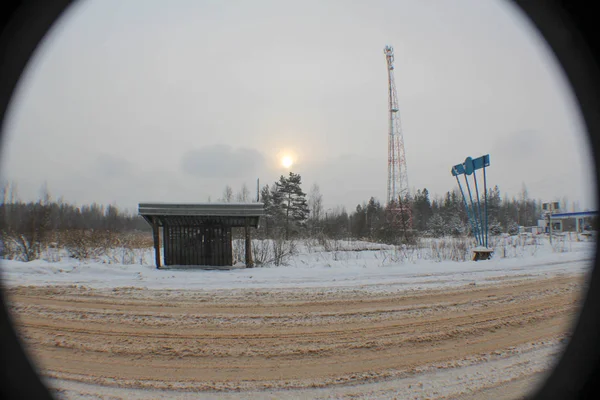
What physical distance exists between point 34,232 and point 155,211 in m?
7.84

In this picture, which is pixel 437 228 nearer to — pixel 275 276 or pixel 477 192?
pixel 477 192

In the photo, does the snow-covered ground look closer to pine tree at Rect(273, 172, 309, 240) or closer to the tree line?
the tree line

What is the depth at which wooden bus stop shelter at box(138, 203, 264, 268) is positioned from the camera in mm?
11656

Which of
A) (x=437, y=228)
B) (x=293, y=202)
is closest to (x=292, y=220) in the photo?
(x=293, y=202)

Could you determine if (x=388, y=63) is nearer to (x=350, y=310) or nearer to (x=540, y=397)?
(x=350, y=310)

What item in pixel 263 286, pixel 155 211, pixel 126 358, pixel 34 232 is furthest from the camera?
pixel 34 232

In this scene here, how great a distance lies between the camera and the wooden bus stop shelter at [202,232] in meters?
11.7

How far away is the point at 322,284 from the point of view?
27.7ft

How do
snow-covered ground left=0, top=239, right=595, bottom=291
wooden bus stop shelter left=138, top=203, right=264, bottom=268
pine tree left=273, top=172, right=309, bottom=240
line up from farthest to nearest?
1. pine tree left=273, top=172, right=309, bottom=240
2. wooden bus stop shelter left=138, top=203, right=264, bottom=268
3. snow-covered ground left=0, top=239, right=595, bottom=291

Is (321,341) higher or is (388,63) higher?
(388,63)

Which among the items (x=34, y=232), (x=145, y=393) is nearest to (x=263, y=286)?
(x=145, y=393)

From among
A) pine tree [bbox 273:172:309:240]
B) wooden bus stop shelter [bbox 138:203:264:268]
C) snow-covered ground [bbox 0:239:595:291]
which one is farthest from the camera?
pine tree [bbox 273:172:309:240]

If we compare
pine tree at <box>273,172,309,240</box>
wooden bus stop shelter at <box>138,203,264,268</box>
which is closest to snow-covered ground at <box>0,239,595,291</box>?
wooden bus stop shelter at <box>138,203,264,268</box>

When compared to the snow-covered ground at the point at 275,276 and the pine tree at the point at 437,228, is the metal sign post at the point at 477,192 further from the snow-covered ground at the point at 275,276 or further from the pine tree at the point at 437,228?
the pine tree at the point at 437,228
